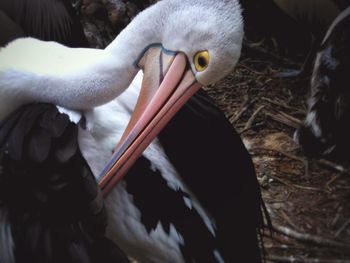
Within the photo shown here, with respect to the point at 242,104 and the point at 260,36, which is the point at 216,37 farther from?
the point at 242,104

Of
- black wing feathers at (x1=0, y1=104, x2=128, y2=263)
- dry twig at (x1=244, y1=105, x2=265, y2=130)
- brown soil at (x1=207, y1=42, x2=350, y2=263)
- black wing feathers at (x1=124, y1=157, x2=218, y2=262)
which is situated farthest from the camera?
dry twig at (x1=244, y1=105, x2=265, y2=130)

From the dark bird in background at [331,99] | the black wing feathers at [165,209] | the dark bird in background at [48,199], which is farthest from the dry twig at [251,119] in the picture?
the dark bird in background at [48,199]

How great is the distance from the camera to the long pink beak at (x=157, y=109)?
0.63 meters

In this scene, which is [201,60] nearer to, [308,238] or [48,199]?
[48,199]

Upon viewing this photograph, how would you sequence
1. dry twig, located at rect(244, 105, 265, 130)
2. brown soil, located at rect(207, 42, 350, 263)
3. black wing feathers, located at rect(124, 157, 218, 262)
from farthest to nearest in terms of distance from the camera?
1. dry twig, located at rect(244, 105, 265, 130)
2. brown soil, located at rect(207, 42, 350, 263)
3. black wing feathers, located at rect(124, 157, 218, 262)

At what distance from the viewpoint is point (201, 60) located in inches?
24.0

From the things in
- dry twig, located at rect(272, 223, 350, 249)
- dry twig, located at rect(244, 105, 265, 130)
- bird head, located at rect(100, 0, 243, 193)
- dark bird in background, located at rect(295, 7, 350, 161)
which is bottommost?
dry twig, located at rect(272, 223, 350, 249)

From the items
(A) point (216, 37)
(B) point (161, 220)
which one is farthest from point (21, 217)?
(A) point (216, 37)

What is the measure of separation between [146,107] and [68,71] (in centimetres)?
11

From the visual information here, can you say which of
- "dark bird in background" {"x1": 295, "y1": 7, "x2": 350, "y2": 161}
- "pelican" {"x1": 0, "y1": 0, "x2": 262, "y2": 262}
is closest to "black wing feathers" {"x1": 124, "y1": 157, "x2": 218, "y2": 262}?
"pelican" {"x1": 0, "y1": 0, "x2": 262, "y2": 262}

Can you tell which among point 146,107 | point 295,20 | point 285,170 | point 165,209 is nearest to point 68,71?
point 146,107

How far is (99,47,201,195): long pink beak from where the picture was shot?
632mm

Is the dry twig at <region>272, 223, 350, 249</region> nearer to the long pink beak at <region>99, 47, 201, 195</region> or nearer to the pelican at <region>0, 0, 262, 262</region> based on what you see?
the pelican at <region>0, 0, 262, 262</region>

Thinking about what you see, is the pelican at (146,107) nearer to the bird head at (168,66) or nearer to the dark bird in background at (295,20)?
→ the bird head at (168,66)
